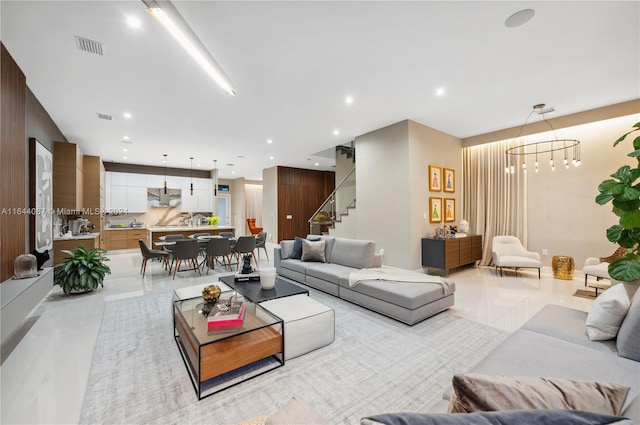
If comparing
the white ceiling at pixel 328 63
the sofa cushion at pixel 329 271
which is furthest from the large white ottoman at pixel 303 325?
the white ceiling at pixel 328 63

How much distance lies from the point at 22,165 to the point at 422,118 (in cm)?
632

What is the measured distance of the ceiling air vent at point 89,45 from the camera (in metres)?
2.88

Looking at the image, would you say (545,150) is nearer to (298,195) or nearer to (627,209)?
(627,209)

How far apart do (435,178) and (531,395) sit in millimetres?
5609

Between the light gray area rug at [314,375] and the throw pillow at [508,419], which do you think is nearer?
the throw pillow at [508,419]

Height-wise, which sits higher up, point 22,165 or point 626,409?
point 22,165

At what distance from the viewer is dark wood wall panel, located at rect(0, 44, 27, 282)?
115 inches

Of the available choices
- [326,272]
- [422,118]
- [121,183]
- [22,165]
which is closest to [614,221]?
[422,118]

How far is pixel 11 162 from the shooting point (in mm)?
3139

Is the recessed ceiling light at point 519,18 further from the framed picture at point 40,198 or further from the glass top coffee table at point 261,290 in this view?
the framed picture at point 40,198

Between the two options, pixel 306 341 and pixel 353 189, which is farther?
pixel 353 189

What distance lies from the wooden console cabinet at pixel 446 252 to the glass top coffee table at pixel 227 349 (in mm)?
3958

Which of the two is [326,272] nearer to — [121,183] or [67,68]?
[67,68]

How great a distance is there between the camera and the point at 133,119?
5.24m
